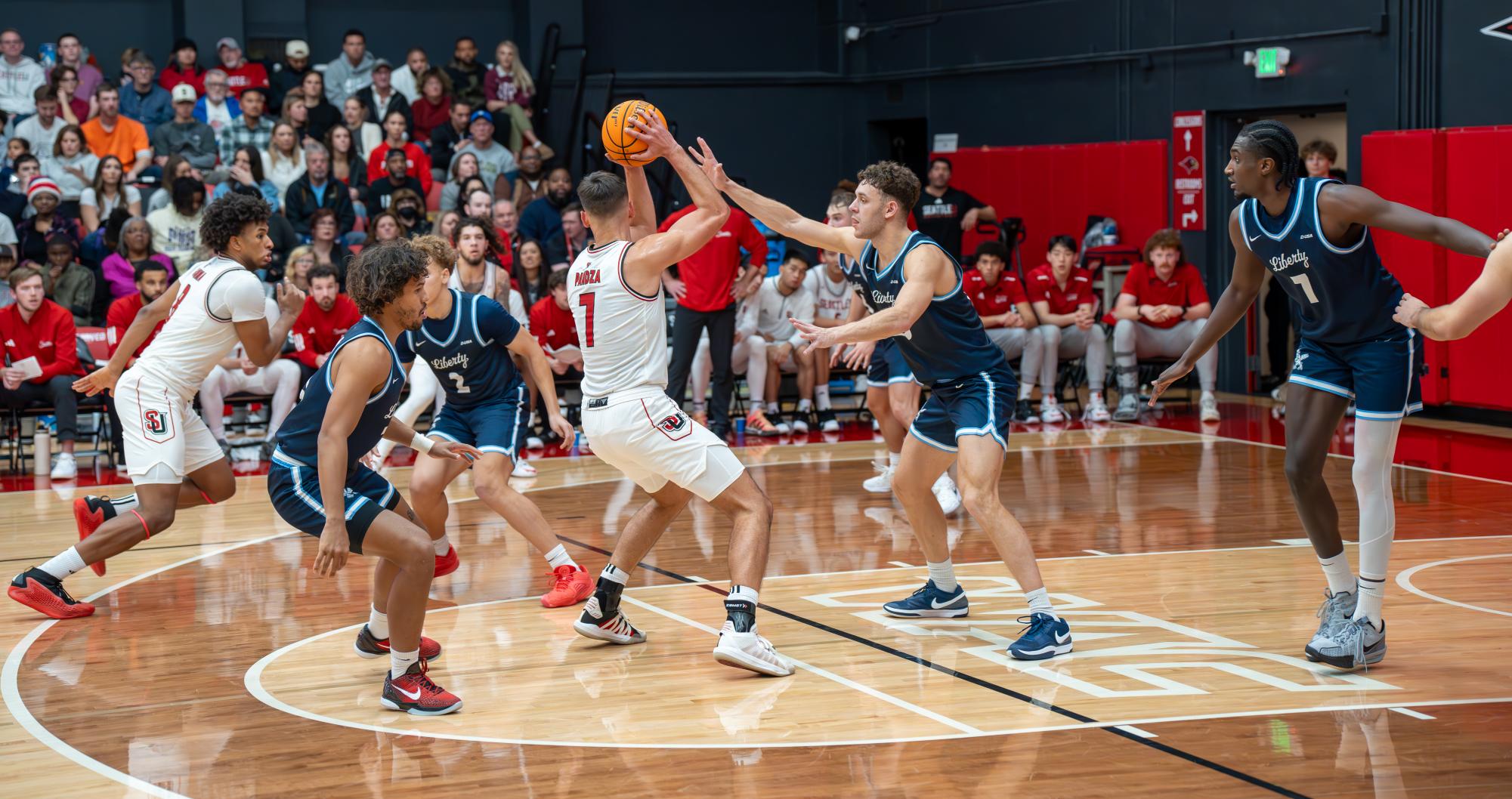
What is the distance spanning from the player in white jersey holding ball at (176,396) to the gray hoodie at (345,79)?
8807 mm

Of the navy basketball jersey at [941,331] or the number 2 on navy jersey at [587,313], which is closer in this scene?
the number 2 on navy jersey at [587,313]

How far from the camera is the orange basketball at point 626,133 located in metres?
5.39

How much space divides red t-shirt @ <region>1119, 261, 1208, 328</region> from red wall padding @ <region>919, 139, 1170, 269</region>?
1856 mm

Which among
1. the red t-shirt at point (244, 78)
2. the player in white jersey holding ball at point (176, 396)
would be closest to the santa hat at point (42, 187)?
the red t-shirt at point (244, 78)

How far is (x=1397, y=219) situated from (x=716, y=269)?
653 cm

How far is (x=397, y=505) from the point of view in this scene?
17.0 feet

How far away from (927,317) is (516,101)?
34.7ft

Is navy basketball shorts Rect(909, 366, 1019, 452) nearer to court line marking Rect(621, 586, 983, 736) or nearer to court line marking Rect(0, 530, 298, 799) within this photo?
court line marking Rect(621, 586, 983, 736)

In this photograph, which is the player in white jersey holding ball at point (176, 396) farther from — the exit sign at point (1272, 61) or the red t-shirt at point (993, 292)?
the exit sign at point (1272, 61)

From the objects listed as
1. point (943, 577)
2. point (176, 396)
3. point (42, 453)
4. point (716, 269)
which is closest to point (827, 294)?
point (716, 269)

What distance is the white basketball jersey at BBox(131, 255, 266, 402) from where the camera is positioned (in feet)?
20.6

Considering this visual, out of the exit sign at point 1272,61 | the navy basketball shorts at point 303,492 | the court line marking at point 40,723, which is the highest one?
the exit sign at point 1272,61

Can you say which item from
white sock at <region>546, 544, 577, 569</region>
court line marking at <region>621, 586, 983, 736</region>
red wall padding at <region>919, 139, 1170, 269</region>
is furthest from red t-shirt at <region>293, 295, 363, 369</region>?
red wall padding at <region>919, 139, 1170, 269</region>

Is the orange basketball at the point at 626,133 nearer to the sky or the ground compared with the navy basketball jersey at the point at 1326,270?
nearer to the sky
